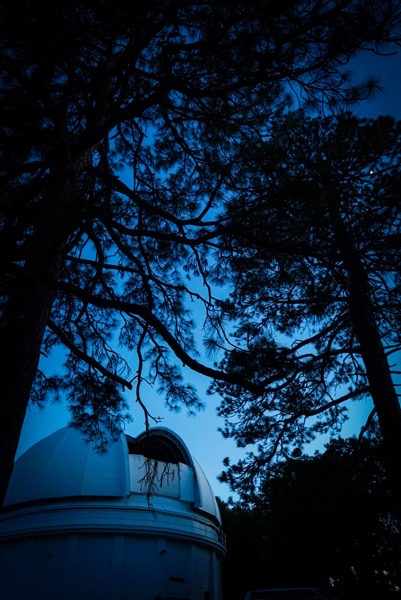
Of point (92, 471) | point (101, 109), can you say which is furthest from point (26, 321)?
point (92, 471)

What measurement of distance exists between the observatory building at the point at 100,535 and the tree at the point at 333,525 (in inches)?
115


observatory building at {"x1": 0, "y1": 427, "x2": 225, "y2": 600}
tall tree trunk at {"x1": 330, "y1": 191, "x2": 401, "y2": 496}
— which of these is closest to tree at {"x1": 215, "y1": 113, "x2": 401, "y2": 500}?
tall tree trunk at {"x1": 330, "y1": 191, "x2": 401, "y2": 496}

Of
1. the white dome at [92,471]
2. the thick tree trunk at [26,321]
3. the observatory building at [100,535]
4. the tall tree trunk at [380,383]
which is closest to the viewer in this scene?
the thick tree trunk at [26,321]

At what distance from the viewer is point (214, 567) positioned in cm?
1797

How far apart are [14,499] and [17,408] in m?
17.6

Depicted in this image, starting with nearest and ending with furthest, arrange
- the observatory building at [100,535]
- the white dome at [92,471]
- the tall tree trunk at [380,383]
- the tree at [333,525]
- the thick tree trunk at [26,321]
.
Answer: the thick tree trunk at [26,321] → the tall tree trunk at [380,383] → the tree at [333,525] → the observatory building at [100,535] → the white dome at [92,471]

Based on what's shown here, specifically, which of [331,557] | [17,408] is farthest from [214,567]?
[17,408]

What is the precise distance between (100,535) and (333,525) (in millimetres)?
9515

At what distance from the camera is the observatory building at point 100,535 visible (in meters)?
14.5

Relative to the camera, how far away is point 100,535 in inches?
595

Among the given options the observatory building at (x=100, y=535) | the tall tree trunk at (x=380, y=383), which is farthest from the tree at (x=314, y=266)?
the observatory building at (x=100, y=535)

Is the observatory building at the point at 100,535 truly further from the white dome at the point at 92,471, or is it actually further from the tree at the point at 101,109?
the tree at the point at 101,109

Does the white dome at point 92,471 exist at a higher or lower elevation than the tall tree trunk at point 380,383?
higher

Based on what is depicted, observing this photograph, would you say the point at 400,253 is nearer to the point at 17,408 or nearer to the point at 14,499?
the point at 17,408
